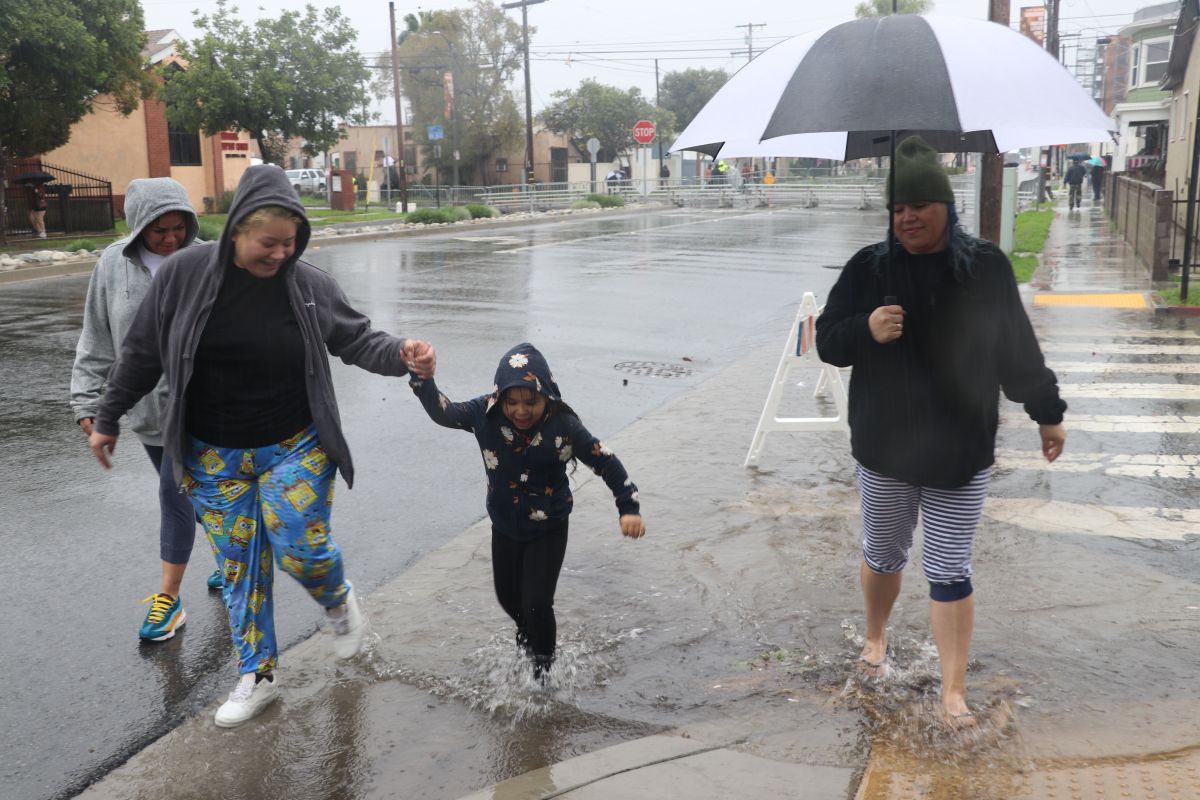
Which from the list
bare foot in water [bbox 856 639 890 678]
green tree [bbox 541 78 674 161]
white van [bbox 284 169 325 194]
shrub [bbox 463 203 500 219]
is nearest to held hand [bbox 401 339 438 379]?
bare foot in water [bbox 856 639 890 678]

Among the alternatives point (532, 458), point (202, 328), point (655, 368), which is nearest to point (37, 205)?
point (655, 368)

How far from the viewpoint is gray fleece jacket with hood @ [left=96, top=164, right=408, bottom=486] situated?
11.7ft

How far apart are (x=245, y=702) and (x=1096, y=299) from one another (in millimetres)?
13035

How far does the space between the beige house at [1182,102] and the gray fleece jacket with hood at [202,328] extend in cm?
2161

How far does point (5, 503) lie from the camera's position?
20.5 ft

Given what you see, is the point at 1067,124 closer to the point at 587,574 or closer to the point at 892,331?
the point at 892,331

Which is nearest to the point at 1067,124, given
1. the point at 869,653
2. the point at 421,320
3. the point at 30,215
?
the point at 869,653

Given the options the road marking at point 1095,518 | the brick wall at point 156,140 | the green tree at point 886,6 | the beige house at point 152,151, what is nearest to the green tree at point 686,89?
the green tree at point 886,6

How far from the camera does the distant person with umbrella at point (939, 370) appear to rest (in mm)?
3469

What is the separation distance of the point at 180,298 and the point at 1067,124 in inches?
121

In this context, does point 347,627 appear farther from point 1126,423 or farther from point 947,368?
point 1126,423

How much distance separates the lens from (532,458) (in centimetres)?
379

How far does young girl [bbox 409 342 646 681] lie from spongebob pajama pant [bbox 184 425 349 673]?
479 mm

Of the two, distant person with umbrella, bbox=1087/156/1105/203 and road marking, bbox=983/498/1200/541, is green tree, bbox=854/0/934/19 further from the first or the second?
road marking, bbox=983/498/1200/541
